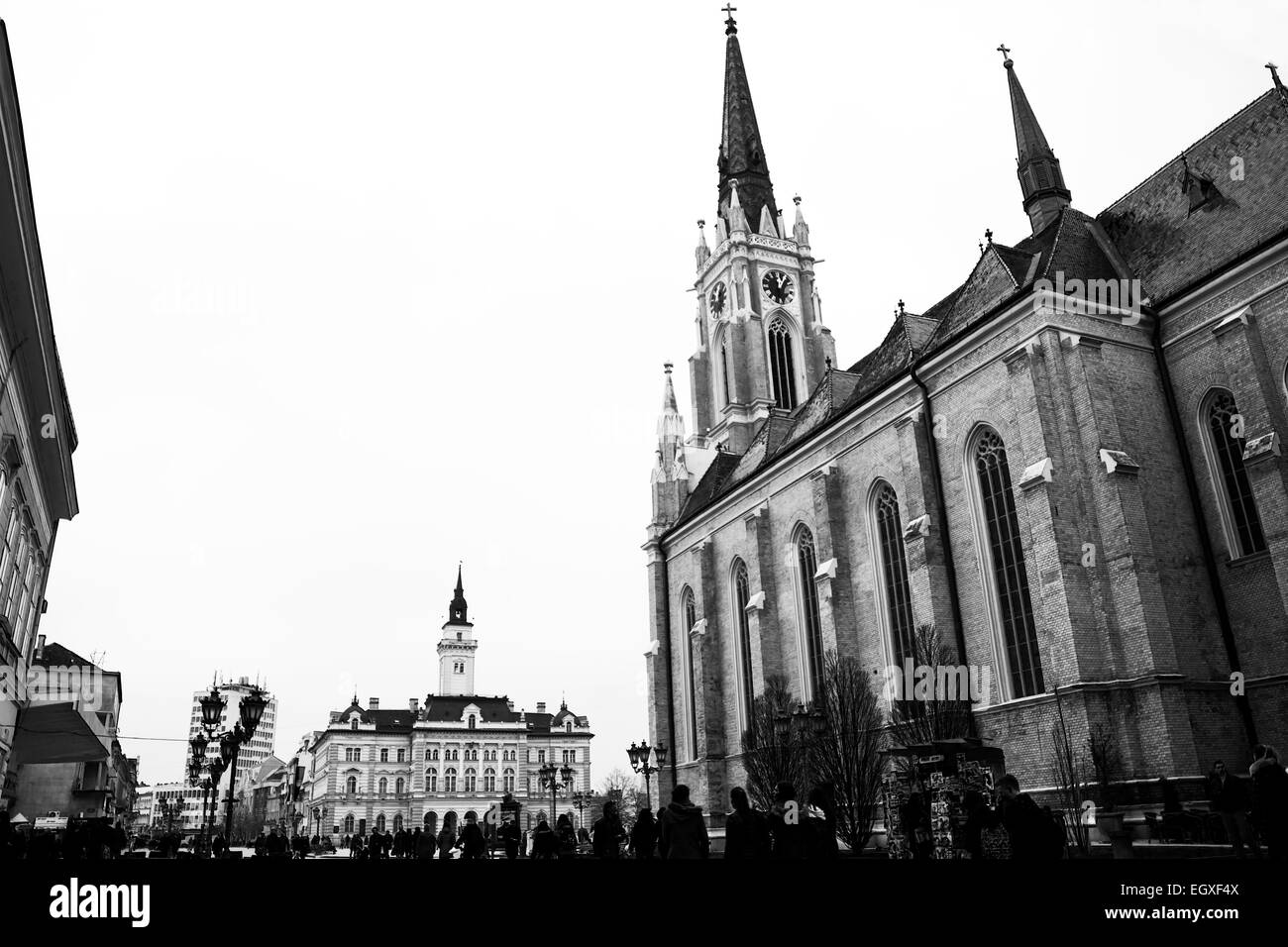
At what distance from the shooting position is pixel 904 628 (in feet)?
93.5

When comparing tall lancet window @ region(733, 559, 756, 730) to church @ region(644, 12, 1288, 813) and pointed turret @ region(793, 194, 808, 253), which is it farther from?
pointed turret @ region(793, 194, 808, 253)

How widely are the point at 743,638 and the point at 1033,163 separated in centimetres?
2226

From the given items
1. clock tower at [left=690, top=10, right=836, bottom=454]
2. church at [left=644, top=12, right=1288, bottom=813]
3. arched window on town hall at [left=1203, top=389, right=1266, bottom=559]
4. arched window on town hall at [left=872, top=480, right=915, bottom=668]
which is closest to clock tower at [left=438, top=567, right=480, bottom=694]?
clock tower at [left=690, top=10, right=836, bottom=454]

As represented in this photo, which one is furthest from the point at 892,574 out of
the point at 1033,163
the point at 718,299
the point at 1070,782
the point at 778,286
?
the point at 718,299

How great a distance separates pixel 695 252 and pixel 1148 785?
50.0 m

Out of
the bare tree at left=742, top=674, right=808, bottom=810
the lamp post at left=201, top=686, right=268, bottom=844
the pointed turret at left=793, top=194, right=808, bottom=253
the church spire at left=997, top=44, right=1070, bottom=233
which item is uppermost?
the pointed turret at left=793, top=194, right=808, bottom=253

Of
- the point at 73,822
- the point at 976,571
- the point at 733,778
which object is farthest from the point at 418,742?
the point at 976,571

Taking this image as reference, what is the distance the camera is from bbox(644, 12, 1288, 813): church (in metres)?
20.8

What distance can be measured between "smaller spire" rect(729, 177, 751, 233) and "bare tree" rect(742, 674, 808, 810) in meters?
37.4

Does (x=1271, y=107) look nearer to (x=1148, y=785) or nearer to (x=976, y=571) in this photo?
(x=976, y=571)

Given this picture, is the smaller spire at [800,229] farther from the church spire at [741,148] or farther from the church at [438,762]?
the church at [438,762]

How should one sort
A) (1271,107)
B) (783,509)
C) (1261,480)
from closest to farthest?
1. (1261,480)
2. (1271,107)
3. (783,509)

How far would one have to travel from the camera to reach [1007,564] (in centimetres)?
2492

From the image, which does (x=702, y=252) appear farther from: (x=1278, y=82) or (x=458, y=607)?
(x=458, y=607)
